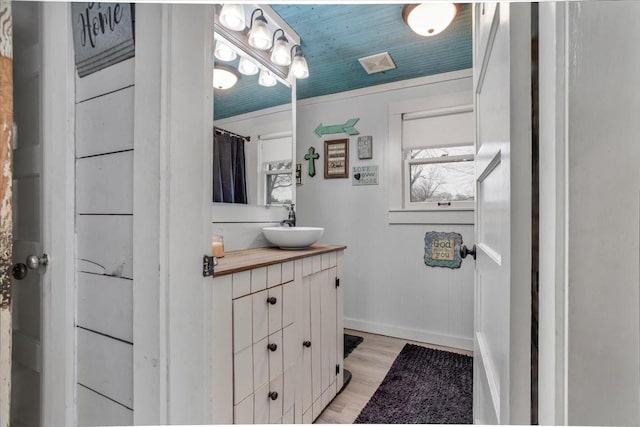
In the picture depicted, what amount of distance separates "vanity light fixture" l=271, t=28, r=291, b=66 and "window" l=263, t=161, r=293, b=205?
0.65 m

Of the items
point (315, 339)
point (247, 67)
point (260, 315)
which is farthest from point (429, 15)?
point (315, 339)

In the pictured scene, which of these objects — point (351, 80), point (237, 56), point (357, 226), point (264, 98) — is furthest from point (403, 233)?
point (237, 56)

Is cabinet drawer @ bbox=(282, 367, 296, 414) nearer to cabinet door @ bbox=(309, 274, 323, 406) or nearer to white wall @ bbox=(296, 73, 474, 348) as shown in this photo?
cabinet door @ bbox=(309, 274, 323, 406)

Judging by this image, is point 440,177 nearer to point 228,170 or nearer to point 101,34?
point 228,170

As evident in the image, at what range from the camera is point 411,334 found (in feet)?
8.02

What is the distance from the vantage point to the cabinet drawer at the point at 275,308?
46.7 inches

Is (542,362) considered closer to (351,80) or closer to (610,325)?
(610,325)

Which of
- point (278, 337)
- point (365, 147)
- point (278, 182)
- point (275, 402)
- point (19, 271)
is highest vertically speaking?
point (365, 147)

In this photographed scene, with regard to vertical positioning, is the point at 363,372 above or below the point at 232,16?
below

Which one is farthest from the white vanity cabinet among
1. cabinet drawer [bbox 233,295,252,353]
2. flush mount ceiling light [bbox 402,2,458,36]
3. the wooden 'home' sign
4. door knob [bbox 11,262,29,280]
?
flush mount ceiling light [bbox 402,2,458,36]

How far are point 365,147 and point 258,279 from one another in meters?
1.84

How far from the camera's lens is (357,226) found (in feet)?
8.80

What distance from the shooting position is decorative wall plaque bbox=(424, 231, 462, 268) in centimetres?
231

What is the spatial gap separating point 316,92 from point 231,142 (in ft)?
4.35
